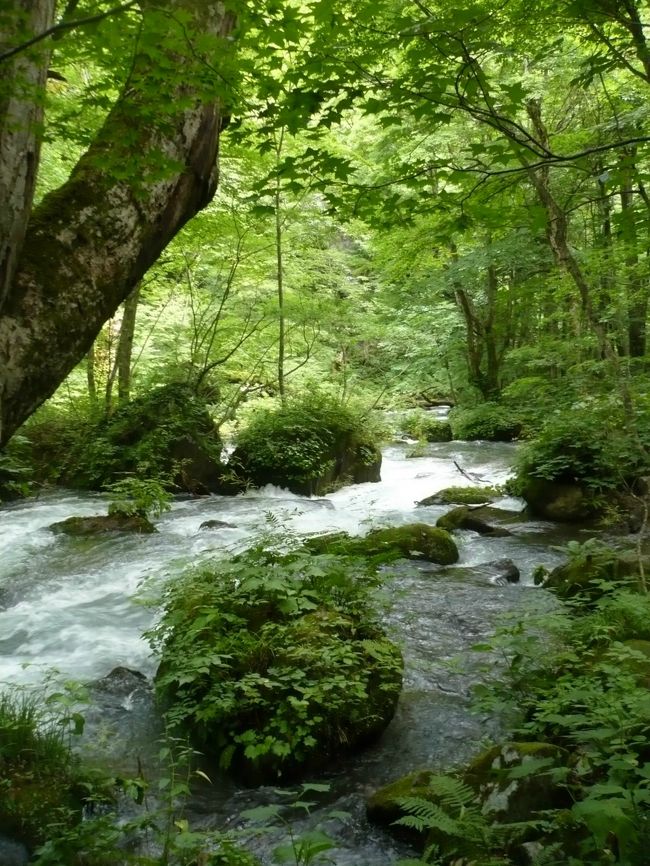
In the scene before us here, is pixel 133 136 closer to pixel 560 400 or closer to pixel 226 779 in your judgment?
pixel 226 779

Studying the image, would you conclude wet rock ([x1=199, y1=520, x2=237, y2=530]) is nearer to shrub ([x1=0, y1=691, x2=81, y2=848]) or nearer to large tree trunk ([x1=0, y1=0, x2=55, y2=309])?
shrub ([x1=0, y1=691, x2=81, y2=848])

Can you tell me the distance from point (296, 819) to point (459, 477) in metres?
11.4

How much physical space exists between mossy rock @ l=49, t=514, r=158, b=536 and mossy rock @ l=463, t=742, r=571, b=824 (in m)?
6.96

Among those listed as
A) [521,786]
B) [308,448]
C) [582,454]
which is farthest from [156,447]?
[521,786]

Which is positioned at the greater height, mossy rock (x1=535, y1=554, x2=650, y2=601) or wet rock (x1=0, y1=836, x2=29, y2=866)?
mossy rock (x1=535, y1=554, x2=650, y2=601)

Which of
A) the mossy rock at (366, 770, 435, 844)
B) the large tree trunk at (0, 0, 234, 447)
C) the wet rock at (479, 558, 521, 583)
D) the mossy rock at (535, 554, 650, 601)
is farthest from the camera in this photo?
the wet rock at (479, 558, 521, 583)

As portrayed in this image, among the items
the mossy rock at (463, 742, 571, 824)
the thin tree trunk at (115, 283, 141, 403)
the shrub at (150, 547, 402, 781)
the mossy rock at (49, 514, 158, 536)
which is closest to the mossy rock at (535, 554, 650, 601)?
the shrub at (150, 547, 402, 781)

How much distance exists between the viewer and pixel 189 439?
12219 millimetres

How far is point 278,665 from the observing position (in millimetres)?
4145

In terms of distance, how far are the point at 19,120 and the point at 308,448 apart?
11.0m

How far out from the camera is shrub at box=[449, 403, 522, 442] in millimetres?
18859

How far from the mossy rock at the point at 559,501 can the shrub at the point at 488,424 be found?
7.69m

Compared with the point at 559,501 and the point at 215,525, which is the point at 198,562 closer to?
the point at 215,525

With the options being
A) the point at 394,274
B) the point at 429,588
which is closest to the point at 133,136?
the point at 429,588
